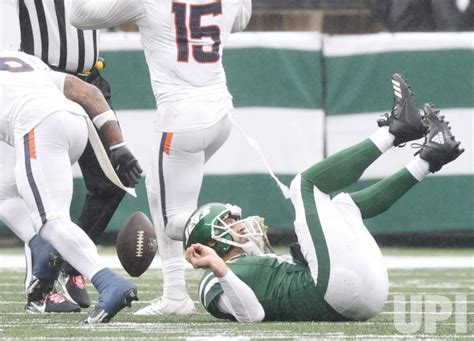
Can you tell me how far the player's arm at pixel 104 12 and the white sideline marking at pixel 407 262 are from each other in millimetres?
2751

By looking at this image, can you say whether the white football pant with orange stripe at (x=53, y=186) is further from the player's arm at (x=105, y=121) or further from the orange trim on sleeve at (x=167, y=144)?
the orange trim on sleeve at (x=167, y=144)

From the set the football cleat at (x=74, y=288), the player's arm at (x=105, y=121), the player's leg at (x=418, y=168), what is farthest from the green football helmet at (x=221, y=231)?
the football cleat at (x=74, y=288)

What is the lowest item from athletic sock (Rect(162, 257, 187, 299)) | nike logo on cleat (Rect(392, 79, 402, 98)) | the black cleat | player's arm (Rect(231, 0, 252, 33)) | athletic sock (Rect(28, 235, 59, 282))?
athletic sock (Rect(162, 257, 187, 299))

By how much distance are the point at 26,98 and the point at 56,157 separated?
0.92 ft

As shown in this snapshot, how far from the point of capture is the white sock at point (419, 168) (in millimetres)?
5492

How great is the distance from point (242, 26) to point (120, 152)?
3.92 feet

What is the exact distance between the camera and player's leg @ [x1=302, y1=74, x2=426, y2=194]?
546 centimetres

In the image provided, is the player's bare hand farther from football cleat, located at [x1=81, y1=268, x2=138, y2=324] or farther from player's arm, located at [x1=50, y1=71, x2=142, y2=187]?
player's arm, located at [x1=50, y1=71, x2=142, y2=187]

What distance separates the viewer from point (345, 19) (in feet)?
35.8

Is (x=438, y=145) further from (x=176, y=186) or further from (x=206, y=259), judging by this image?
(x=176, y=186)

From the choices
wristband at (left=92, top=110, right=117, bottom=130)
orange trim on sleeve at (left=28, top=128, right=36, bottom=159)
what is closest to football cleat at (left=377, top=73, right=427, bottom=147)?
wristband at (left=92, top=110, right=117, bottom=130)

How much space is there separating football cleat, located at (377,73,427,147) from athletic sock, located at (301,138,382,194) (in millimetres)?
117

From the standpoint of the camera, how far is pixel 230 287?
17.6 feet

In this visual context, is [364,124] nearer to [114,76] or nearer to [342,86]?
[342,86]
